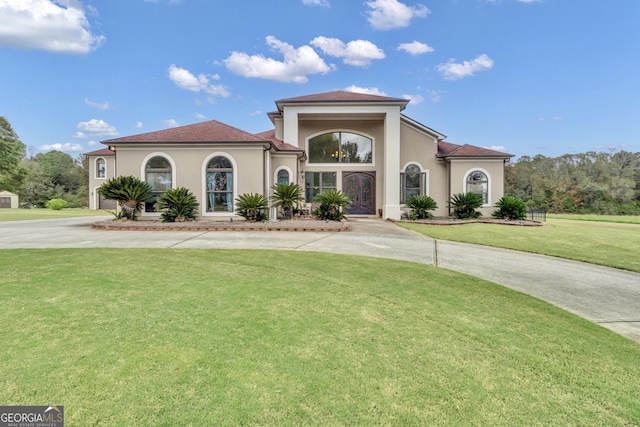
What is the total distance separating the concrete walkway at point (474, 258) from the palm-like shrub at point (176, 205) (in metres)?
2.48

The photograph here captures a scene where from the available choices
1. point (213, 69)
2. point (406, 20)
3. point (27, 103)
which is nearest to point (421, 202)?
point (406, 20)

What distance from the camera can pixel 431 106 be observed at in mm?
27891

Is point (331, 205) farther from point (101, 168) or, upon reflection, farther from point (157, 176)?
point (101, 168)

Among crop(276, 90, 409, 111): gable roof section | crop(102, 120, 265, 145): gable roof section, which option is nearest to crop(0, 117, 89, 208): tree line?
crop(102, 120, 265, 145): gable roof section

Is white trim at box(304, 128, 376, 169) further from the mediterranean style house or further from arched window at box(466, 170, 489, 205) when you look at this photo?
arched window at box(466, 170, 489, 205)

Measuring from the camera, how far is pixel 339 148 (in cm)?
1981

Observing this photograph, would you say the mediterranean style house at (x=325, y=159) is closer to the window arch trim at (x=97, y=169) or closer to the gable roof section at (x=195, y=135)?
the gable roof section at (x=195, y=135)

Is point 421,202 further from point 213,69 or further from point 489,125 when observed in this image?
point 489,125

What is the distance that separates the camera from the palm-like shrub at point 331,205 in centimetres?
1504

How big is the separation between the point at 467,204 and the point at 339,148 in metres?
8.27

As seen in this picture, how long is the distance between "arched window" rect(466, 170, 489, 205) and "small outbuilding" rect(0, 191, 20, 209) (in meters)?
54.4

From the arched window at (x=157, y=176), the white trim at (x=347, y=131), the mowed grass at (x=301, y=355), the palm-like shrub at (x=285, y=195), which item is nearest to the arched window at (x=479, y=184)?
the white trim at (x=347, y=131)

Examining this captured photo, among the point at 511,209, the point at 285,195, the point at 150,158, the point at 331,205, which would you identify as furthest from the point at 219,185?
the point at 511,209

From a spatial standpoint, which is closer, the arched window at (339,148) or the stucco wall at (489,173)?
the stucco wall at (489,173)
